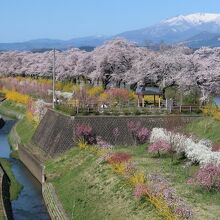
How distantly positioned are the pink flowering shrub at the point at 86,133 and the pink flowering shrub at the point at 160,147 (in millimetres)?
6418

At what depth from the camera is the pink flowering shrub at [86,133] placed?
115 feet

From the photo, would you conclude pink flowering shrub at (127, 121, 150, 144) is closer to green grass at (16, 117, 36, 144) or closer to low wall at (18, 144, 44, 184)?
low wall at (18, 144, 44, 184)

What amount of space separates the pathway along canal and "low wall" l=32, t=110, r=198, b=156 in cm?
217

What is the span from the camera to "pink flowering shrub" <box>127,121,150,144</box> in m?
35.4

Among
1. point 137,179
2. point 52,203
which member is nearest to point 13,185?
point 52,203

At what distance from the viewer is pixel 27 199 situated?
28797mm

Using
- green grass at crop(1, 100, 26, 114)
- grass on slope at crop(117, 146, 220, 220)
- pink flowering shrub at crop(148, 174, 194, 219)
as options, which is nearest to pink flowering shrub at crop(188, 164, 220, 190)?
grass on slope at crop(117, 146, 220, 220)

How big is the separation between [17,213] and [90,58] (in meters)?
50.1

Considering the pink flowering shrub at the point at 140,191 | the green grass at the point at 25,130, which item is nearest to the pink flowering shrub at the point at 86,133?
the green grass at the point at 25,130

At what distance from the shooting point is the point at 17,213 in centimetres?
2573

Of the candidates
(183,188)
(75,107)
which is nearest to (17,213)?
(183,188)

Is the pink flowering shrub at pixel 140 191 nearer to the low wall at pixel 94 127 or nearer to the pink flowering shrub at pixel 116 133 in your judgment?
the low wall at pixel 94 127

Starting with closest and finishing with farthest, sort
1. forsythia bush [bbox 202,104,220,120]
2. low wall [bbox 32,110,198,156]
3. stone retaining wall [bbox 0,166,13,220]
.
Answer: stone retaining wall [bbox 0,166,13,220], low wall [bbox 32,110,198,156], forsythia bush [bbox 202,104,220,120]

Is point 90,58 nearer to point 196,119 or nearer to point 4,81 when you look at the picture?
point 4,81
